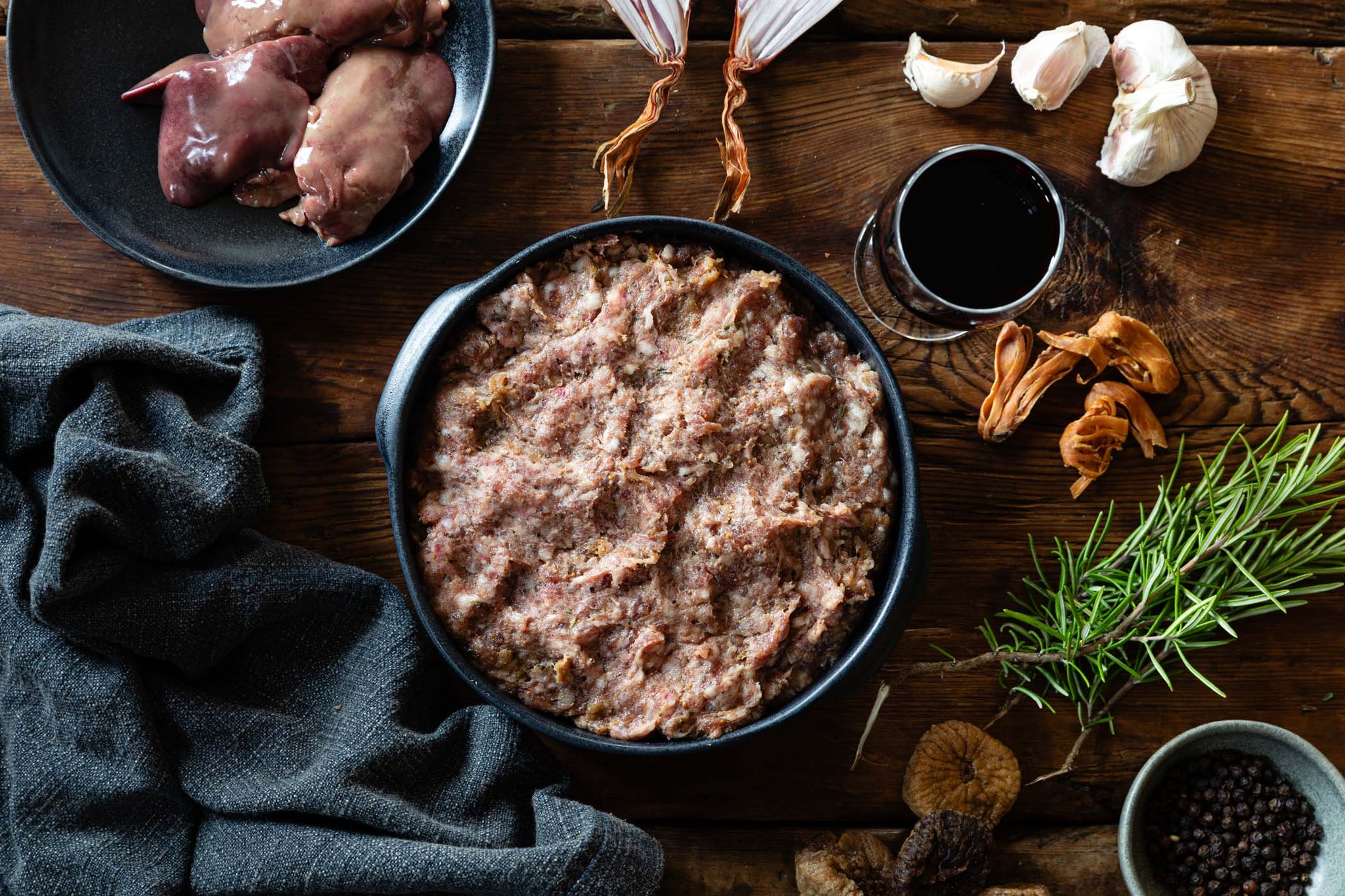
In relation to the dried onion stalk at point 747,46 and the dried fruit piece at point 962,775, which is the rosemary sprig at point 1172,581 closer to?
the dried fruit piece at point 962,775

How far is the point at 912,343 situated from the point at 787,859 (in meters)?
0.94

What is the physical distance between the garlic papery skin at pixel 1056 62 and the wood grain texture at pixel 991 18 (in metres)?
0.05

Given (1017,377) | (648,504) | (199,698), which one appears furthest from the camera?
(1017,377)

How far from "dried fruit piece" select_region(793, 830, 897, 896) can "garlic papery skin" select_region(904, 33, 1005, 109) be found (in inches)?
50.8

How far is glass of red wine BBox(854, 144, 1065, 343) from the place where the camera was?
1.63m

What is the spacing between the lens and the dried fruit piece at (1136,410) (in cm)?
181

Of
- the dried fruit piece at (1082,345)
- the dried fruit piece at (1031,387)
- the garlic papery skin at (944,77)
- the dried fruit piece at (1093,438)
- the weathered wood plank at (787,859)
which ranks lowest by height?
the weathered wood plank at (787,859)

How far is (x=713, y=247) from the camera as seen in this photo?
5.25 ft

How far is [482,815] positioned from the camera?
1.61m

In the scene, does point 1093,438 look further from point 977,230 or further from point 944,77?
point 944,77

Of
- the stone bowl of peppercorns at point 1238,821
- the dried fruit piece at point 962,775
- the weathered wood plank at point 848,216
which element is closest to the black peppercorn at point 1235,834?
the stone bowl of peppercorns at point 1238,821

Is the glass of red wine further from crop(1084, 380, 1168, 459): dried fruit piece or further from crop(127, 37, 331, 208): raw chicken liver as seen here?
crop(127, 37, 331, 208): raw chicken liver

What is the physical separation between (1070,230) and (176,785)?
1755 mm

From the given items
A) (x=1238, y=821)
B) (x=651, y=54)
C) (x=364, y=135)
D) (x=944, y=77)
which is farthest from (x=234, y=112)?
(x=1238, y=821)
